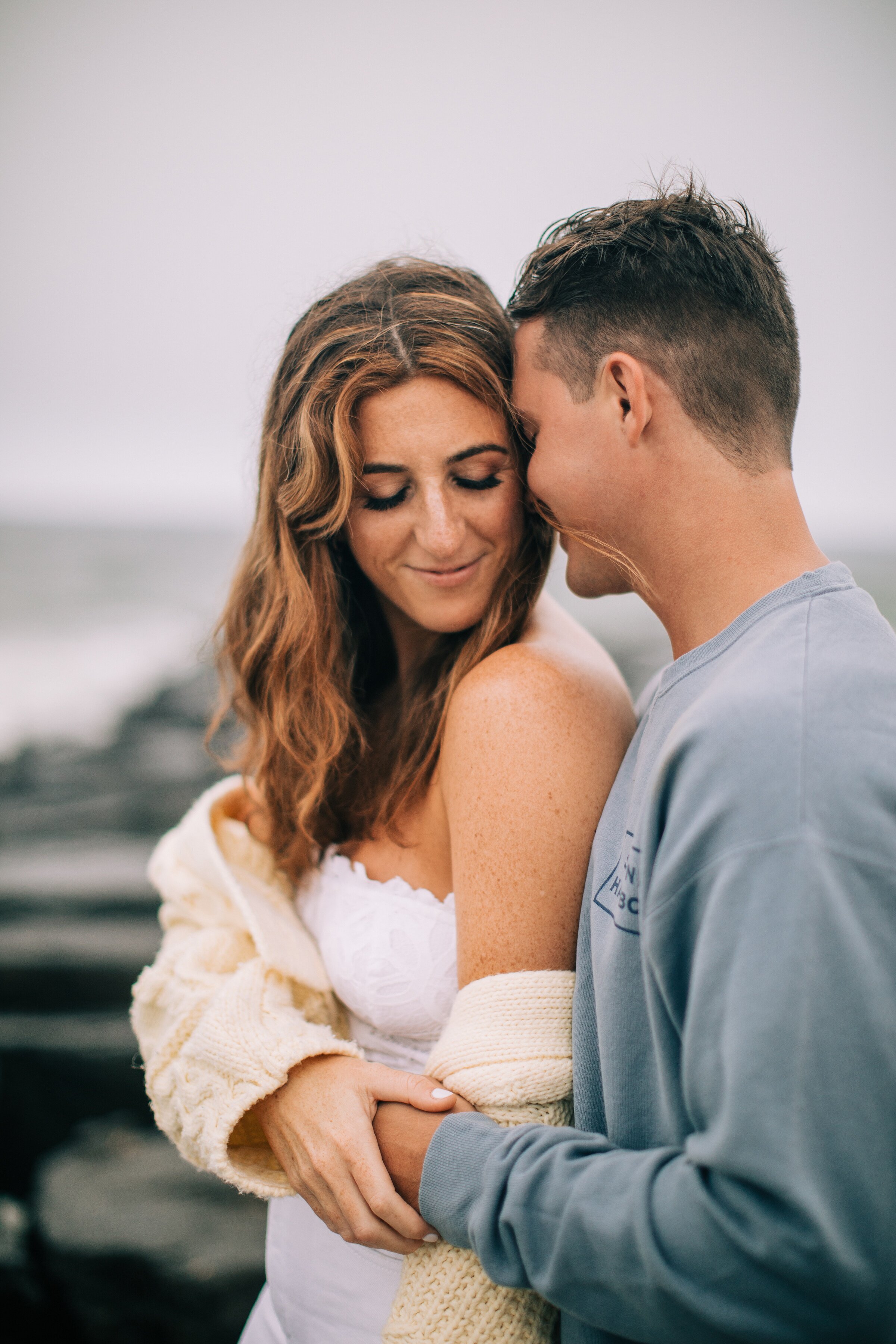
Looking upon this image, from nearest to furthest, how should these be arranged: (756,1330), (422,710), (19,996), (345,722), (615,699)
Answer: (756,1330) → (615,699) → (422,710) → (345,722) → (19,996)

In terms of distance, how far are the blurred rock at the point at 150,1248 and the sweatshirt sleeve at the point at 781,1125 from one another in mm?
2772

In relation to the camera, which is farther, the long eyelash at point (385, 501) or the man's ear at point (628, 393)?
the long eyelash at point (385, 501)

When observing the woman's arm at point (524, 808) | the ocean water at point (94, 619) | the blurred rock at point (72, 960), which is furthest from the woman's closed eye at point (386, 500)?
the blurred rock at point (72, 960)

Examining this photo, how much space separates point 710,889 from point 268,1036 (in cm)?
98

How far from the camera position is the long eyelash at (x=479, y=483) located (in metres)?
1.74

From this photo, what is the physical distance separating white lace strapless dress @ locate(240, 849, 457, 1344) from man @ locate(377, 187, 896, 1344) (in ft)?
0.97

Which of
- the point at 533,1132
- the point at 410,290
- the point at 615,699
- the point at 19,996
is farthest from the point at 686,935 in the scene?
the point at 19,996

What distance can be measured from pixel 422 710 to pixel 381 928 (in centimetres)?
52

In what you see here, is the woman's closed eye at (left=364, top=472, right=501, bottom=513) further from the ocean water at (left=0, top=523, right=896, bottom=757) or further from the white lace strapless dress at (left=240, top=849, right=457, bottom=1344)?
the white lace strapless dress at (left=240, top=849, right=457, bottom=1344)

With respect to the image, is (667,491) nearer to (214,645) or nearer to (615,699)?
(615,699)

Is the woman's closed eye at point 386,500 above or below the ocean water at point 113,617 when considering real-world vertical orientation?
above

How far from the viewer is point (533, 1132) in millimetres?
1116

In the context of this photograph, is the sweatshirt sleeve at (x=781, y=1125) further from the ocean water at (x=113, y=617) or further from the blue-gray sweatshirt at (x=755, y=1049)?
the ocean water at (x=113, y=617)

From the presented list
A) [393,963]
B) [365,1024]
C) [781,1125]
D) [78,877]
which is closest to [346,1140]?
[393,963]
